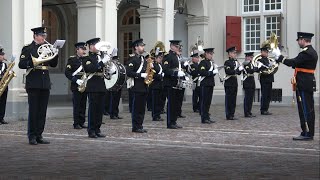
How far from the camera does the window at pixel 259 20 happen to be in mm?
24484

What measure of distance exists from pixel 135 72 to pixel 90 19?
267 inches

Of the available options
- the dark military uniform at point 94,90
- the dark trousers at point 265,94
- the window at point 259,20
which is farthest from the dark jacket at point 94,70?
the window at point 259,20

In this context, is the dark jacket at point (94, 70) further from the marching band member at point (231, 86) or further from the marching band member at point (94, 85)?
the marching band member at point (231, 86)

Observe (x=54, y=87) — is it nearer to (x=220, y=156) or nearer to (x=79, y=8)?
(x=79, y=8)

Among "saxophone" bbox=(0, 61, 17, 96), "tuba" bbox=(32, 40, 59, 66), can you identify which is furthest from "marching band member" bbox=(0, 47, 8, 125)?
"tuba" bbox=(32, 40, 59, 66)

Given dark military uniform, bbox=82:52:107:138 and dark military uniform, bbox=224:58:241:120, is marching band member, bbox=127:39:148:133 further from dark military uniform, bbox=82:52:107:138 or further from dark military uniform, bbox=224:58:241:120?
dark military uniform, bbox=224:58:241:120

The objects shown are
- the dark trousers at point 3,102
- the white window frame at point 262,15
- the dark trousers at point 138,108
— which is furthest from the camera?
the white window frame at point 262,15

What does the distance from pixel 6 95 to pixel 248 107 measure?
23.5 feet

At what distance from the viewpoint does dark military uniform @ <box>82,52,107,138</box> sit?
36.7ft

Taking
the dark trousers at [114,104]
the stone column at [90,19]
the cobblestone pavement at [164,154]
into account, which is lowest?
the cobblestone pavement at [164,154]

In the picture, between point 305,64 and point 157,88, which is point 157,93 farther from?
point 305,64

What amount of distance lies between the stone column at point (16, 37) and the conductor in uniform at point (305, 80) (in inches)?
311

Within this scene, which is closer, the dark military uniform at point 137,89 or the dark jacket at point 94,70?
the dark jacket at point 94,70

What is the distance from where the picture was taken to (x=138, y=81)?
12.3 metres
